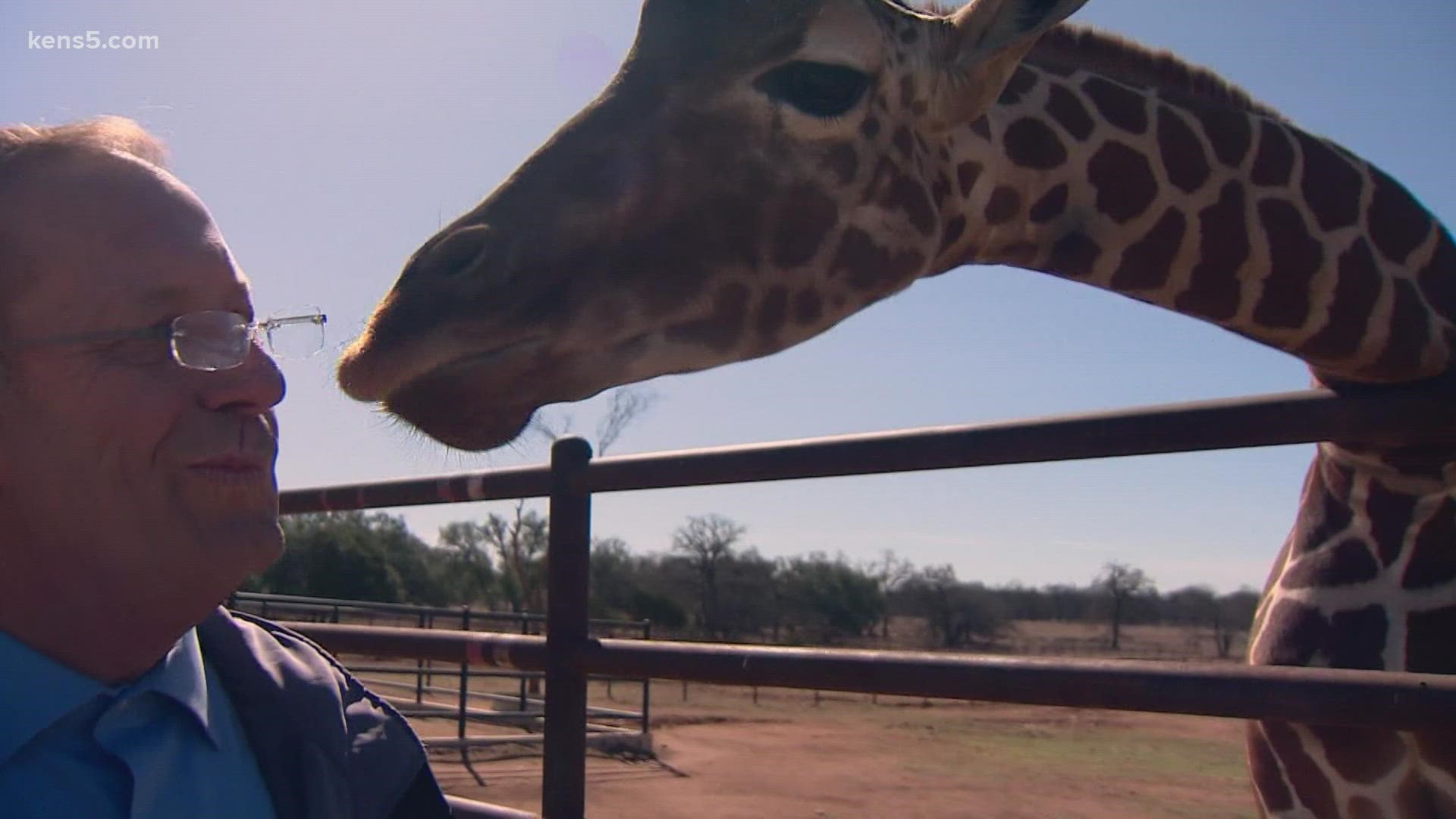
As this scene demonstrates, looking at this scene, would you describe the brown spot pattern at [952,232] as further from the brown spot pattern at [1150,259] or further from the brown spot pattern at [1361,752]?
the brown spot pattern at [1361,752]

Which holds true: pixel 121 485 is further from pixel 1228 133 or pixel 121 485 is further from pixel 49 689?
pixel 1228 133

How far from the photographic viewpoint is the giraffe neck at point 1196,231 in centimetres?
241

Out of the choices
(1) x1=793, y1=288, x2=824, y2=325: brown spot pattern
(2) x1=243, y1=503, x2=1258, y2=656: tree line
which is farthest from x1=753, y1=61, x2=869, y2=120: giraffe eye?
(2) x1=243, y1=503, x2=1258, y2=656: tree line

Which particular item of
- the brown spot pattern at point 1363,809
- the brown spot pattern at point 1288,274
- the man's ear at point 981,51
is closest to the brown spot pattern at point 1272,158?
the brown spot pattern at point 1288,274

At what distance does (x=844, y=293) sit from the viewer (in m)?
2.32

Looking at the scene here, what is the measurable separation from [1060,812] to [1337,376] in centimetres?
964

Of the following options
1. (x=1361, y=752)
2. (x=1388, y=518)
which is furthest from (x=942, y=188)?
(x=1361, y=752)

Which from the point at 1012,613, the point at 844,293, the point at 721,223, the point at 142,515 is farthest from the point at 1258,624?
the point at 1012,613

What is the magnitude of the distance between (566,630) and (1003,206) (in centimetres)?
133

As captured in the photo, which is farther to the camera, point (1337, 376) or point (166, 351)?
point (1337, 376)

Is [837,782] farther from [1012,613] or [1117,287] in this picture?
[1012,613]

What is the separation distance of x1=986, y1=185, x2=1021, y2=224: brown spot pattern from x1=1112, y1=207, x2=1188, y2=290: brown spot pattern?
0.88 feet

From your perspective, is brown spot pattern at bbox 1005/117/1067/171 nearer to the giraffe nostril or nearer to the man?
the giraffe nostril

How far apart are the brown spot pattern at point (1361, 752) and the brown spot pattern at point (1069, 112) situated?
1343 mm
